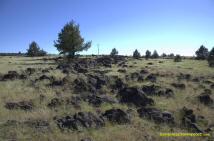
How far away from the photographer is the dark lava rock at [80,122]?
13.6ft

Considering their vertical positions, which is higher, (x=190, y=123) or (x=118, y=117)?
(x=118, y=117)

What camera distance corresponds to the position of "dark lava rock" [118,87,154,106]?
6625 millimetres

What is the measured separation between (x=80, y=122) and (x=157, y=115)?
3.44 meters

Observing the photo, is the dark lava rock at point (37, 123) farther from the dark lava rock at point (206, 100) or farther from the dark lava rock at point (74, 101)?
the dark lava rock at point (206, 100)

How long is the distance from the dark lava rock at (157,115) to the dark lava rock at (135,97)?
105 cm

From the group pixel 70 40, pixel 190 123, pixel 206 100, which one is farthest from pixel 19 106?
pixel 70 40

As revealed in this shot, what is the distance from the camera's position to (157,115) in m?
5.12

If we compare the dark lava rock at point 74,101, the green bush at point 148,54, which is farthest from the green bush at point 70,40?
the green bush at point 148,54

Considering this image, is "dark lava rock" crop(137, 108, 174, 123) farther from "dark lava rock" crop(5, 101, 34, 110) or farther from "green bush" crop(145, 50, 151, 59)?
"green bush" crop(145, 50, 151, 59)

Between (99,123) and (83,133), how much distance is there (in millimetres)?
781

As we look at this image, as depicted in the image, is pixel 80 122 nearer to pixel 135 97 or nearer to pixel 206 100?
pixel 135 97

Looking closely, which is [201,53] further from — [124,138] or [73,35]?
[124,138]

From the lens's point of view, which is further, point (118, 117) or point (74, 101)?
point (74, 101)

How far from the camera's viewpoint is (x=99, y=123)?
4.47m
